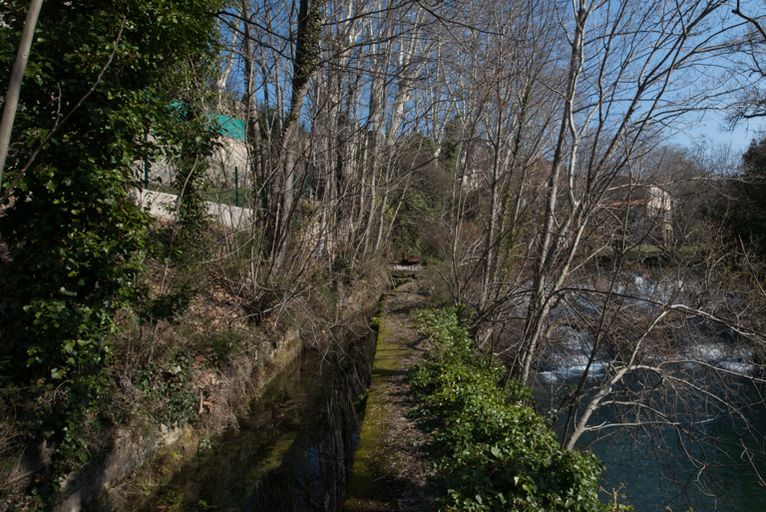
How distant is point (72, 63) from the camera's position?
4.67m

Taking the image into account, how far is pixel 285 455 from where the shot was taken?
23.4 ft

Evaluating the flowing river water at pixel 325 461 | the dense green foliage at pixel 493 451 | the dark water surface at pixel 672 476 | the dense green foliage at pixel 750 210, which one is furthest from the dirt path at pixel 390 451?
the dense green foliage at pixel 750 210

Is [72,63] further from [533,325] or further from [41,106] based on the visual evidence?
[533,325]

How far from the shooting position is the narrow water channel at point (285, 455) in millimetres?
5984

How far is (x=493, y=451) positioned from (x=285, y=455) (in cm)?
402

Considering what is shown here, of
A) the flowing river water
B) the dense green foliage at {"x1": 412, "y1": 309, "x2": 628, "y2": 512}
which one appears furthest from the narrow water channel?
the dense green foliage at {"x1": 412, "y1": 309, "x2": 628, "y2": 512}

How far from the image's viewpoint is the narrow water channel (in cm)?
598

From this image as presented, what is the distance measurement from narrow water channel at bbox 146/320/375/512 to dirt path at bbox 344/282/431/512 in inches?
28.1

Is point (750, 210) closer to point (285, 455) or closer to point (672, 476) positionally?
point (672, 476)

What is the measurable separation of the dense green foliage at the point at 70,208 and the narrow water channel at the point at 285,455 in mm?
1777

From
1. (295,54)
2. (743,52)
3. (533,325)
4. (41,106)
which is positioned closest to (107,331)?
(41,106)

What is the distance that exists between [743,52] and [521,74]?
13.2ft

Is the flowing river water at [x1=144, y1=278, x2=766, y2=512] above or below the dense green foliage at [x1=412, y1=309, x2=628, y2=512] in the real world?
below

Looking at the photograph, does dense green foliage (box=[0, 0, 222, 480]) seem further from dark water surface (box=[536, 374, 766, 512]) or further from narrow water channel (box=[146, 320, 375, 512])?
dark water surface (box=[536, 374, 766, 512])
